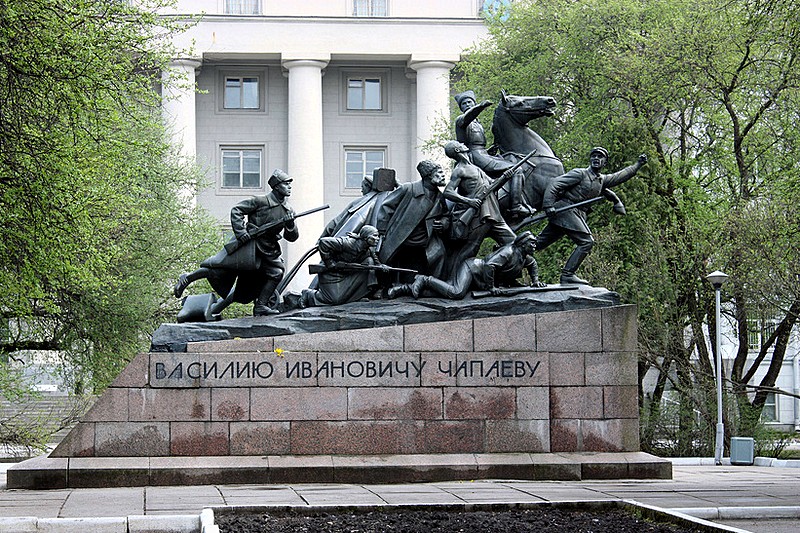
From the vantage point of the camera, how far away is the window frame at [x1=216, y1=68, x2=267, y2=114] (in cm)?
5891

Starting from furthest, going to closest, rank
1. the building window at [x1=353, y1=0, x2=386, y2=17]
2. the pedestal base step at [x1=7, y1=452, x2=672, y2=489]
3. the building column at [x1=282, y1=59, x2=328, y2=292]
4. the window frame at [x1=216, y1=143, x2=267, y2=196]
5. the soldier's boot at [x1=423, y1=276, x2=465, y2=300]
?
the building window at [x1=353, y1=0, x2=386, y2=17]
the window frame at [x1=216, y1=143, x2=267, y2=196]
the building column at [x1=282, y1=59, x2=328, y2=292]
the soldier's boot at [x1=423, y1=276, x2=465, y2=300]
the pedestal base step at [x1=7, y1=452, x2=672, y2=489]

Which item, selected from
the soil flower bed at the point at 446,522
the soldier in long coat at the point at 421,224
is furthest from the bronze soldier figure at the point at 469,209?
the soil flower bed at the point at 446,522

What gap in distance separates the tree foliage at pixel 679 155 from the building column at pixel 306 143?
61.2 feet

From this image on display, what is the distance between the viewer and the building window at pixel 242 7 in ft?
192

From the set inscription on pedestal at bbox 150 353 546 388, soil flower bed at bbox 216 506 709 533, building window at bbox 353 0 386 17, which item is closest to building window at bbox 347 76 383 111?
building window at bbox 353 0 386 17

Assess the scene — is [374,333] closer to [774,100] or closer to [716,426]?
[716,426]

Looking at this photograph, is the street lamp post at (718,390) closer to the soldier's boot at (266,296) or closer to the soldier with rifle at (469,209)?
the soldier with rifle at (469,209)

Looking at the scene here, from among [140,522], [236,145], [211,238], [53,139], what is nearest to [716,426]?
[211,238]

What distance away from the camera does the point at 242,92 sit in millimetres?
59750

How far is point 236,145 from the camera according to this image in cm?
5856

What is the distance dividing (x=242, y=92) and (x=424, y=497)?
47630 mm

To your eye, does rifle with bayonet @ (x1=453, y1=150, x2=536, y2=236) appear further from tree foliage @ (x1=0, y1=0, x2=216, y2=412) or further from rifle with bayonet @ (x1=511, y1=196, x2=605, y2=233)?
tree foliage @ (x1=0, y1=0, x2=216, y2=412)

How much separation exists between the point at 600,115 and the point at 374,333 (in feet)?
64.8

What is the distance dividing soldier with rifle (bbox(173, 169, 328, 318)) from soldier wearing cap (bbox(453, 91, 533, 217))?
2.92 m
